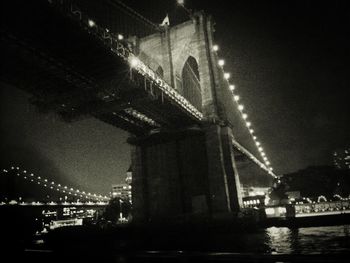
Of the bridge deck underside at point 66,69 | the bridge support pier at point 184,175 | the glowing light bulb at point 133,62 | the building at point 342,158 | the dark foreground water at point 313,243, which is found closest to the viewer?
the dark foreground water at point 313,243

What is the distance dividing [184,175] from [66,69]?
1650 centimetres

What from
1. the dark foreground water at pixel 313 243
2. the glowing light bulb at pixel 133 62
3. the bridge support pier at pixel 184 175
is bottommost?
the dark foreground water at pixel 313 243

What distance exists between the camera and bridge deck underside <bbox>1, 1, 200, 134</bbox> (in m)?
14.1

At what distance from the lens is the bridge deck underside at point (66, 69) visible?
14091mm

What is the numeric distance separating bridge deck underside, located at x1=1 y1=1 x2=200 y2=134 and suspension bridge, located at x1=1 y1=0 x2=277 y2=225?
0.05m

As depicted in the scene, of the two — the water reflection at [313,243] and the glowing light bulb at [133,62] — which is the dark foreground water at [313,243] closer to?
the water reflection at [313,243]

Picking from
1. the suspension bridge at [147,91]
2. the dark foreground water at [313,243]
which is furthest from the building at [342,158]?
the dark foreground water at [313,243]

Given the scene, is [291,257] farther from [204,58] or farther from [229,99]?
[229,99]

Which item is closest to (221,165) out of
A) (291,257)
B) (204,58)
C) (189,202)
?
(189,202)

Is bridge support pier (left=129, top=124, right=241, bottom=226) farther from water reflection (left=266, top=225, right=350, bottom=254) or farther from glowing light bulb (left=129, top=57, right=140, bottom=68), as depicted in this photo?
water reflection (left=266, top=225, right=350, bottom=254)

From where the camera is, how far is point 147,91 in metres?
21.3

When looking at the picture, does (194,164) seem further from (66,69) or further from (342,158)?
(342,158)

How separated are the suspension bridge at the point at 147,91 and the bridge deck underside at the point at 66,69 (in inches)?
1.9

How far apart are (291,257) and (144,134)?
27969 millimetres
